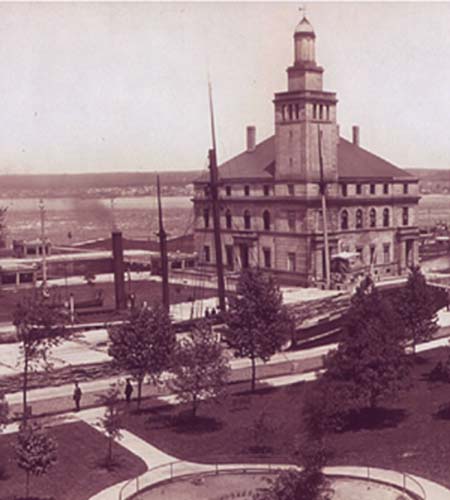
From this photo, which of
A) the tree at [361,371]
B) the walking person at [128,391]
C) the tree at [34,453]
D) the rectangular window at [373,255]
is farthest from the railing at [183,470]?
the rectangular window at [373,255]

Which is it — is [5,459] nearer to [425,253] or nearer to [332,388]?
[332,388]

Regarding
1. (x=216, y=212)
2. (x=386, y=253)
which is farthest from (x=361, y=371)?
(x=386, y=253)

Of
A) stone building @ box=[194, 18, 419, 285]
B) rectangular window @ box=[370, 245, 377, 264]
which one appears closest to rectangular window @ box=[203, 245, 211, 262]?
stone building @ box=[194, 18, 419, 285]

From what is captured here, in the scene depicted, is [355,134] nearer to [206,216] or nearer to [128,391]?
[206,216]

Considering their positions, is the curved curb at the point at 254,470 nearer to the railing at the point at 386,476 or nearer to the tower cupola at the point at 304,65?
the railing at the point at 386,476

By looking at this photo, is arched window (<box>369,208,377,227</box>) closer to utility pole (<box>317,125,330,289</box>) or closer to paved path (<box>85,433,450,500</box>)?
utility pole (<box>317,125,330,289</box>)

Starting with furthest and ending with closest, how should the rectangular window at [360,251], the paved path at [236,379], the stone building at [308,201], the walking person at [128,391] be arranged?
the rectangular window at [360,251] → the stone building at [308,201] → the walking person at [128,391] → the paved path at [236,379]
